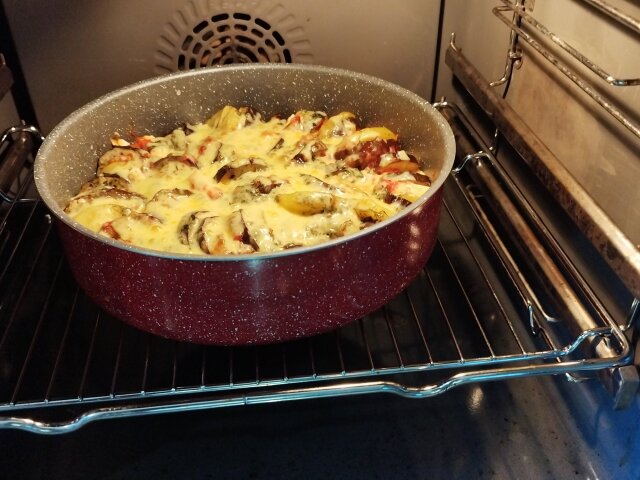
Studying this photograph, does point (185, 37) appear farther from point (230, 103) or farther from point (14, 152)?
point (14, 152)

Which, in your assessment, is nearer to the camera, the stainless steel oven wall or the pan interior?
the pan interior

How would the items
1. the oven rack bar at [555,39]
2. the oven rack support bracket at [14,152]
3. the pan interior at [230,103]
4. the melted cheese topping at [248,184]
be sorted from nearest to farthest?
the oven rack bar at [555,39] → the melted cheese topping at [248,184] → the pan interior at [230,103] → the oven rack support bracket at [14,152]

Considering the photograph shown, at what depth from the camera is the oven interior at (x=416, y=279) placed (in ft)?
2.61

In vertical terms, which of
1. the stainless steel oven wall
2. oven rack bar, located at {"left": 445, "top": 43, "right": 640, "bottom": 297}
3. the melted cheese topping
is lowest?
the melted cheese topping

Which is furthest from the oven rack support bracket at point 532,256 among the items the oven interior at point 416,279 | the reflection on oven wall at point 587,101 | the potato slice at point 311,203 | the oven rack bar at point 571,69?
the potato slice at point 311,203

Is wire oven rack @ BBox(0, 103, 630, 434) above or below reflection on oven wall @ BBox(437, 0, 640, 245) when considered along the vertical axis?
below

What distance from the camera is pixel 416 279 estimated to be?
1137 mm

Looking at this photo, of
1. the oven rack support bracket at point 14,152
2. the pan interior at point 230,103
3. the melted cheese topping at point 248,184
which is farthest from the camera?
the oven rack support bracket at point 14,152

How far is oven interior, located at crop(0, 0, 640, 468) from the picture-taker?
796 mm

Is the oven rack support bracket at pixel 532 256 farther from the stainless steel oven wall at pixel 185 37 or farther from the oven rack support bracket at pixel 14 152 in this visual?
the oven rack support bracket at pixel 14 152

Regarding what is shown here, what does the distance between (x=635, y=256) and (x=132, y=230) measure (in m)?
0.65

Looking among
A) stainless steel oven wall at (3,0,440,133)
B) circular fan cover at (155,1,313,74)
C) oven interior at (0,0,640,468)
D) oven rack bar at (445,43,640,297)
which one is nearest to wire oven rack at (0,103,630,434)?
oven interior at (0,0,640,468)

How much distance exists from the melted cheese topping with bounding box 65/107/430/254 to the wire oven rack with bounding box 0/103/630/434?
18 cm

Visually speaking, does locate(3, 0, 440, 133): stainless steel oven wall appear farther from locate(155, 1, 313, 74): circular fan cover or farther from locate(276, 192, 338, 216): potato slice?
locate(276, 192, 338, 216): potato slice
